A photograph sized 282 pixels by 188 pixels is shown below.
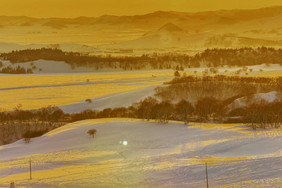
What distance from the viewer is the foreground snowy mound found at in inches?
595

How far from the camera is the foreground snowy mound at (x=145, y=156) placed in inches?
595

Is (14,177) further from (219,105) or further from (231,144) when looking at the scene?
(219,105)

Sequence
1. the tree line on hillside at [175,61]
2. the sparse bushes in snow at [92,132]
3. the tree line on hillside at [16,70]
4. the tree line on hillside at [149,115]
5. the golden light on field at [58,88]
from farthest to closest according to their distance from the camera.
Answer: the tree line on hillside at [175,61], the tree line on hillside at [16,70], the golden light on field at [58,88], the tree line on hillside at [149,115], the sparse bushes in snow at [92,132]

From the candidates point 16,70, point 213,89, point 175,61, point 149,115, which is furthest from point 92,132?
A: point 175,61

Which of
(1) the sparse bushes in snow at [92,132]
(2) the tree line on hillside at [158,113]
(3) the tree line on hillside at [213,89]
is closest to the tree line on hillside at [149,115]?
(2) the tree line on hillside at [158,113]

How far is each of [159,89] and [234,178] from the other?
81.1 feet

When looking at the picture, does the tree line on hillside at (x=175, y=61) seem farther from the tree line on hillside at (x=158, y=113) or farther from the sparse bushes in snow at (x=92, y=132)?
the sparse bushes in snow at (x=92, y=132)

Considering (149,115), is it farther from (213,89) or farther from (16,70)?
(16,70)

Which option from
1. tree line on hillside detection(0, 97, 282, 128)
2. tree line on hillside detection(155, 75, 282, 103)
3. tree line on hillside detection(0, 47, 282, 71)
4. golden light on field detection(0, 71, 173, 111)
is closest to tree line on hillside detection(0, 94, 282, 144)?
tree line on hillside detection(0, 97, 282, 128)

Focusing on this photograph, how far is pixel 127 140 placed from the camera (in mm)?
21547

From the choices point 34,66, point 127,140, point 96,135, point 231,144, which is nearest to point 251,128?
point 231,144

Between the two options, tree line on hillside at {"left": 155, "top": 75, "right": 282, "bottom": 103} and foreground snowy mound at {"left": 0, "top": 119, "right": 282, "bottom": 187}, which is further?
tree line on hillside at {"left": 155, "top": 75, "right": 282, "bottom": 103}

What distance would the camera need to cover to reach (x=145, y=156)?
1828cm

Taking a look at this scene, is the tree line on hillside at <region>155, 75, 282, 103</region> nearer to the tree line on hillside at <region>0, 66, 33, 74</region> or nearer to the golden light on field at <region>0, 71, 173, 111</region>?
the golden light on field at <region>0, 71, 173, 111</region>
